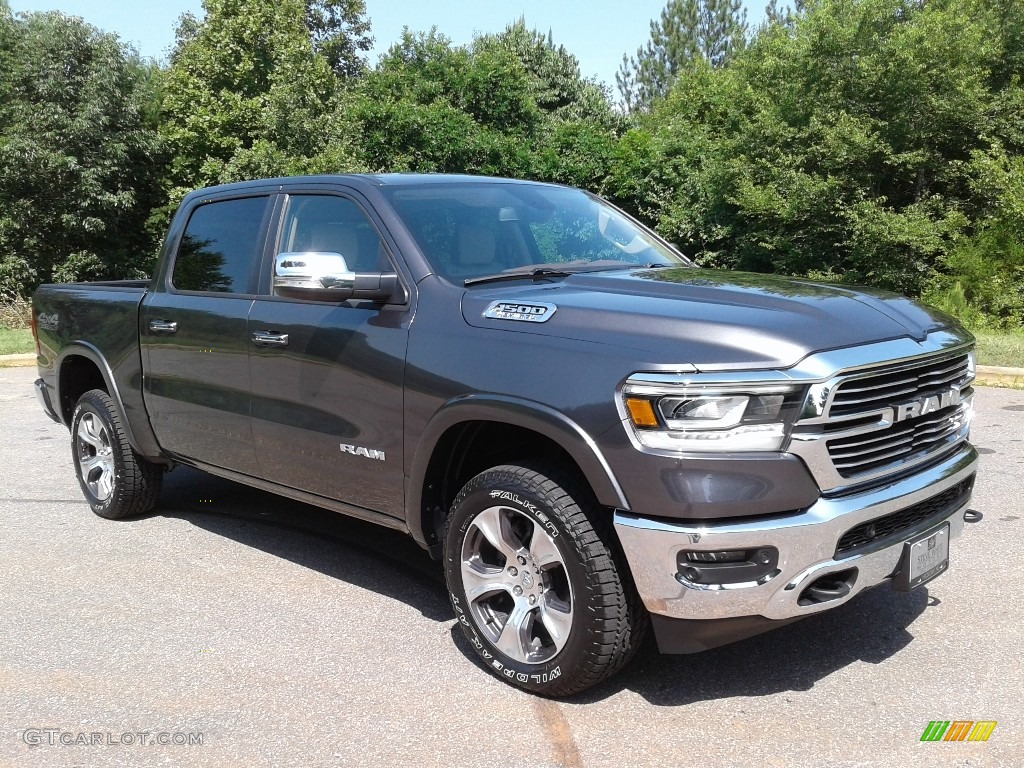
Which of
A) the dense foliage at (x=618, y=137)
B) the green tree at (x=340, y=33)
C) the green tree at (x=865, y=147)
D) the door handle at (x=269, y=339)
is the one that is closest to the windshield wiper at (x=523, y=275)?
the door handle at (x=269, y=339)

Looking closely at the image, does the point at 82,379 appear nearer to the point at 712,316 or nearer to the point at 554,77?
the point at 712,316

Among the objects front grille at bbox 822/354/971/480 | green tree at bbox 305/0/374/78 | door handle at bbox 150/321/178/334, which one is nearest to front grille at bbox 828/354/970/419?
front grille at bbox 822/354/971/480

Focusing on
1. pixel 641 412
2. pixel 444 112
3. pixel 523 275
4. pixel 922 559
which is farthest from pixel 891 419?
pixel 444 112

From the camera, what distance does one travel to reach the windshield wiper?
13.0 feet

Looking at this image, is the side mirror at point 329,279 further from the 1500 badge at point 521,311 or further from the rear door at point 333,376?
the 1500 badge at point 521,311

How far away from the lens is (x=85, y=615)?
445cm

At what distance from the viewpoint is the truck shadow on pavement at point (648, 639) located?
3.63 metres

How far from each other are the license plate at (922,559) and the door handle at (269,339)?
8.86ft

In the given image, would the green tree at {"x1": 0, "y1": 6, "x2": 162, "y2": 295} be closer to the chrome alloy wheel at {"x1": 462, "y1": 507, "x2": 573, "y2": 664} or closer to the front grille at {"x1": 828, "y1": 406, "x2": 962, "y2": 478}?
the chrome alloy wheel at {"x1": 462, "y1": 507, "x2": 573, "y2": 664}

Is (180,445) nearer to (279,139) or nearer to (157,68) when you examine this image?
(279,139)

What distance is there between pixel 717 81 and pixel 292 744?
2509 cm

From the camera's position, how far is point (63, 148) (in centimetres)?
2792

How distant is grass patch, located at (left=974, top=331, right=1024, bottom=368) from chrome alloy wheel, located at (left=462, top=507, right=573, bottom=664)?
821cm

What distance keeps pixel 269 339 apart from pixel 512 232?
121 cm
